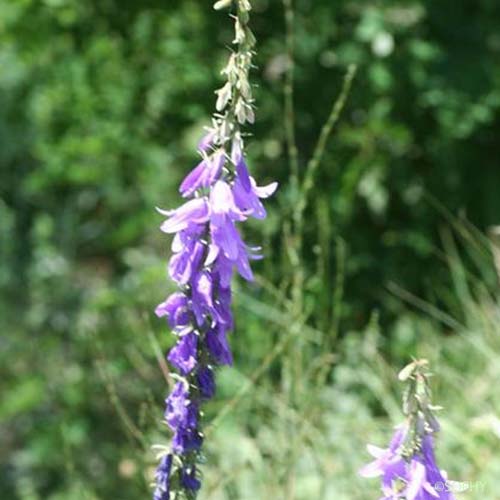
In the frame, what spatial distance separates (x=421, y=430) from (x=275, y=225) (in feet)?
7.99

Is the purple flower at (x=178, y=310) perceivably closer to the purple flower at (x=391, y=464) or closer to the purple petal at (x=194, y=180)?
the purple petal at (x=194, y=180)

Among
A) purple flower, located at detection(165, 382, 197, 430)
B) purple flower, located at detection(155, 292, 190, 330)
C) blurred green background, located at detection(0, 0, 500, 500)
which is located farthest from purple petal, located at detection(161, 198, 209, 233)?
blurred green background, located at detection(0, 0, 500, 500)

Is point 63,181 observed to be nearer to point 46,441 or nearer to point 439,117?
point 46,441

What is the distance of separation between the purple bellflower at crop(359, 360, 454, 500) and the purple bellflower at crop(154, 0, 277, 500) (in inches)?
12.0

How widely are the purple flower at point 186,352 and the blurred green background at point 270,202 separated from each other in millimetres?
2110

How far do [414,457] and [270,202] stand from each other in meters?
2.89

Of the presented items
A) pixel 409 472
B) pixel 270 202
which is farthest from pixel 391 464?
pixel 270 202

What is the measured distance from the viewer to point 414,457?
1.75 metres

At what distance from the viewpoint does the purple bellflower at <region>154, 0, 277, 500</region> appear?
178cm

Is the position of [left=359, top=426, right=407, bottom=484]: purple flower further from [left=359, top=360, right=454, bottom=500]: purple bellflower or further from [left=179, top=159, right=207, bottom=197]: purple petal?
[left=179, top=159, right=207, bottom=197]: purple petal

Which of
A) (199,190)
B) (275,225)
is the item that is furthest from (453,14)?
(199,190)

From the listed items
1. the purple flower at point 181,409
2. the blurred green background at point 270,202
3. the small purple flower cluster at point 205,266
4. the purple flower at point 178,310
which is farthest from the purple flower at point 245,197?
the blurred green background at point 270,202

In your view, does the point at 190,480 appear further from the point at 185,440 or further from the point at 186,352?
the point at 186,352

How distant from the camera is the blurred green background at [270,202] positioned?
4352 millimetres
